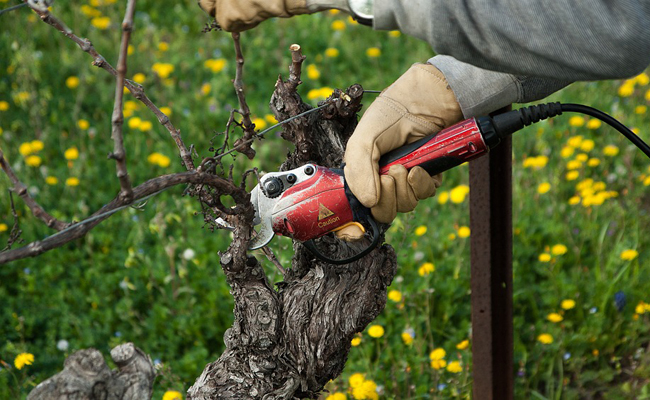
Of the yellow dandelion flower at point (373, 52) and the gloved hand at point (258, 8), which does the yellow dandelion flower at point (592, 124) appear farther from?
the gloved hand at point (258, 8)

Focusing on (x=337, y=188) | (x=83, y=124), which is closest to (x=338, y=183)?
(x=337, y=188)

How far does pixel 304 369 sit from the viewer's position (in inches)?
78.4

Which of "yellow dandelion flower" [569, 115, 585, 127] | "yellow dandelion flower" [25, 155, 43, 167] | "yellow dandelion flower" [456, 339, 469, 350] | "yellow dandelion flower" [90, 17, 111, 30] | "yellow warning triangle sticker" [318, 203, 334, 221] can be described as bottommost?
"yellow dandelion flower" [456, 339, 469, 350]

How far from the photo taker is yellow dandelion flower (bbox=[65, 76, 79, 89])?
14.9 ft

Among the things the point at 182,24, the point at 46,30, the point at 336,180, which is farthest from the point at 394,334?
the point at 46,30

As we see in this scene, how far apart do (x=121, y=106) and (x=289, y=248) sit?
2.02m

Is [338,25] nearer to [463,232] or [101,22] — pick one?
[101,22]

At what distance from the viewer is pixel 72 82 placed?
455 cm

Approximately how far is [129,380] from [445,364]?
130cm

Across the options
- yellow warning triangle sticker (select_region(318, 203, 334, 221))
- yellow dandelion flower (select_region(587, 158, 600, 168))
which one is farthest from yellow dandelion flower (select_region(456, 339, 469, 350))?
yellow dandelion flower (select_region(587, 158, 600, 168))

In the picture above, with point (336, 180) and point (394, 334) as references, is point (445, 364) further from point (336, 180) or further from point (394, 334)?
point (336, 180)

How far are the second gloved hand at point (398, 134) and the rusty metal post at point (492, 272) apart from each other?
27 centimetres

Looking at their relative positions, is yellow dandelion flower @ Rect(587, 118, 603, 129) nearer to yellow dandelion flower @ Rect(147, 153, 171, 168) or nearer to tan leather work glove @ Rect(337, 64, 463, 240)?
tan leather work glove @ Rect(337, 64, 463, 240)

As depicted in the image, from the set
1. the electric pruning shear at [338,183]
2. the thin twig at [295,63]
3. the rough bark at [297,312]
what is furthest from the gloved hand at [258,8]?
the electric pruning shear at [338,183]
